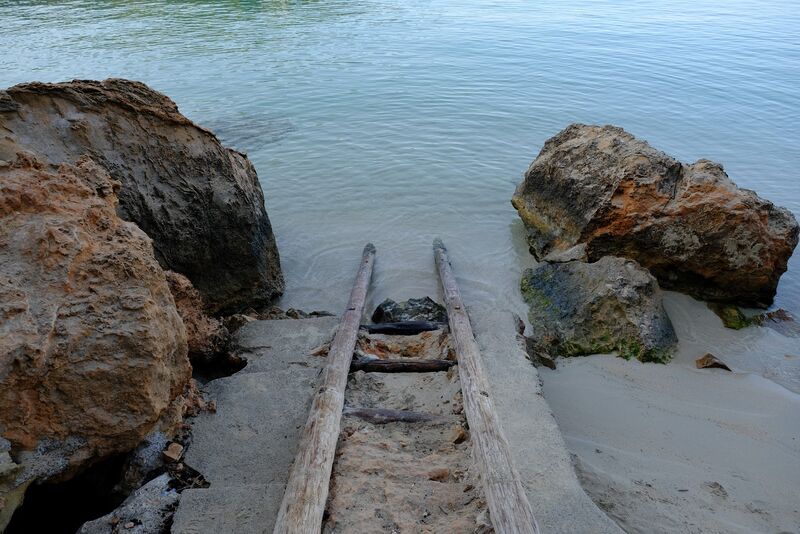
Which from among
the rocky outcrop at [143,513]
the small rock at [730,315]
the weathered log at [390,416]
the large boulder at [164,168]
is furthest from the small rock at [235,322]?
the small rock at [730,315]

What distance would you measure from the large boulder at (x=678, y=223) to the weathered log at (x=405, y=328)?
2.27 meters

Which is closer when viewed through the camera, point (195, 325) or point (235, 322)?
point (195, 325)

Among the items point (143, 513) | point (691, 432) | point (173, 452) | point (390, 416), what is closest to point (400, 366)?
point (390, 416)

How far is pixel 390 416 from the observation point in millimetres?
3980

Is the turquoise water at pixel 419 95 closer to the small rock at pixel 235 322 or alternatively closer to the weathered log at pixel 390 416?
the small rock at pixel 235 322

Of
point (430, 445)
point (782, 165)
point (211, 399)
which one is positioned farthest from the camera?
point (782, 165)

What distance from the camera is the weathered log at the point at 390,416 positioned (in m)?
3.96

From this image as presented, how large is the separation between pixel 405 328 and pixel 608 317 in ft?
6.41

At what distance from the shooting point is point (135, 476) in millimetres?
3305

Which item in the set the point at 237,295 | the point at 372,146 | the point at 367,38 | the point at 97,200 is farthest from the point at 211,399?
the point at 367,38

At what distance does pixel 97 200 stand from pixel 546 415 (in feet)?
11.1

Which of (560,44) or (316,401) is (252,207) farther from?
(560,44)

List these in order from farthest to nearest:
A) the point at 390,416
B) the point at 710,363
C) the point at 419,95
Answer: the point at 419,95, the point at 710,363, the point at 390,416

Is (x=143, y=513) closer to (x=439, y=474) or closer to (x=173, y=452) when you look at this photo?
(x=173, y=452)
